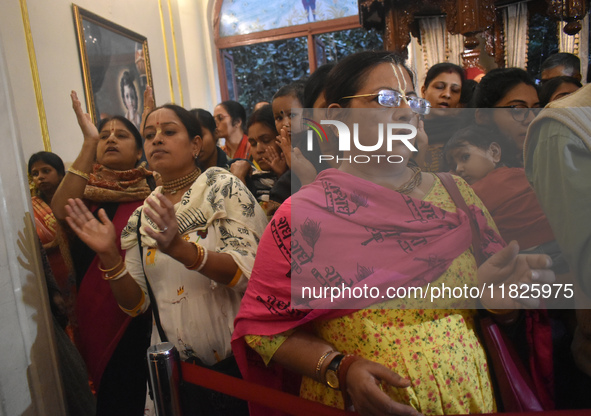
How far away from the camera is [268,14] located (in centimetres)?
579

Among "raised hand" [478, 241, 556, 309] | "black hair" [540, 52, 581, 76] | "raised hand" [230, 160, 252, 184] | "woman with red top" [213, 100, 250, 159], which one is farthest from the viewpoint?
"woman with red top" [213, 100, 250, 159]

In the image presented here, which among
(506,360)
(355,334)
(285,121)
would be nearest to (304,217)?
(355,334)

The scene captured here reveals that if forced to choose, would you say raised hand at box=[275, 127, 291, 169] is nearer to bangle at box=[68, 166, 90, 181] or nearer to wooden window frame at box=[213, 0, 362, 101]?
bangle at box=[68, 166, 90, 181]

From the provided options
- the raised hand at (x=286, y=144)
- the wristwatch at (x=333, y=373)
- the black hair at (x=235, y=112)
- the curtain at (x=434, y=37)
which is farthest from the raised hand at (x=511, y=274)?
the curtain at (x=434, y=37)

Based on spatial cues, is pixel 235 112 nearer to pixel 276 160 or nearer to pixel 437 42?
pixel 276 160

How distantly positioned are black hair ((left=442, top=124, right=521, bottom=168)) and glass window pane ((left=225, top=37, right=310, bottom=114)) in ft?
15.8

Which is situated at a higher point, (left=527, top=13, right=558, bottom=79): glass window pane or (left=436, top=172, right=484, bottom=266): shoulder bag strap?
(left=527, top=13, right=558, bottom=79): glass window pane

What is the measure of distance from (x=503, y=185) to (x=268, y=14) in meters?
5.41

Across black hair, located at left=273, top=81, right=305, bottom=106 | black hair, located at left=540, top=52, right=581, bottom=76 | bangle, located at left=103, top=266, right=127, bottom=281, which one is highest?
black hair, located at left=540, top=52, right=581, bottom=76

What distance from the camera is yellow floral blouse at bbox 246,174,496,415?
911 mm

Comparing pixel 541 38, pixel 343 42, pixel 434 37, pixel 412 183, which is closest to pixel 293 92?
pixel 412 183

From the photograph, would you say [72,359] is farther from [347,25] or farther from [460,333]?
[347,25]

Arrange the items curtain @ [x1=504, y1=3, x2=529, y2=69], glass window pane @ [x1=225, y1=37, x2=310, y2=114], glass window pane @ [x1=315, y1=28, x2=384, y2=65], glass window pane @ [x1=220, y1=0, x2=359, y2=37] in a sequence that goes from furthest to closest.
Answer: glass window pane @ [x1=225, y1=37, x2=310, y2=114], glass window pane @ [x1=220, y1=0, x2=359, y2=37], glass window pane @ [x1=315, y1=28, x2=384, y2=65], curtain @ [x1=504, y1=3, x2=529, y2=69]

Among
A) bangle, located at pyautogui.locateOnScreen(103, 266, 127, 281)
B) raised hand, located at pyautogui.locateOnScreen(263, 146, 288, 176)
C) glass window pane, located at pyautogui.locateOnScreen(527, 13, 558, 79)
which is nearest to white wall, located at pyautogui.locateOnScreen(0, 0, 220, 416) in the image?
bangle, located at pyautogui.locateOnScreen(103, 266, 127, 281)
